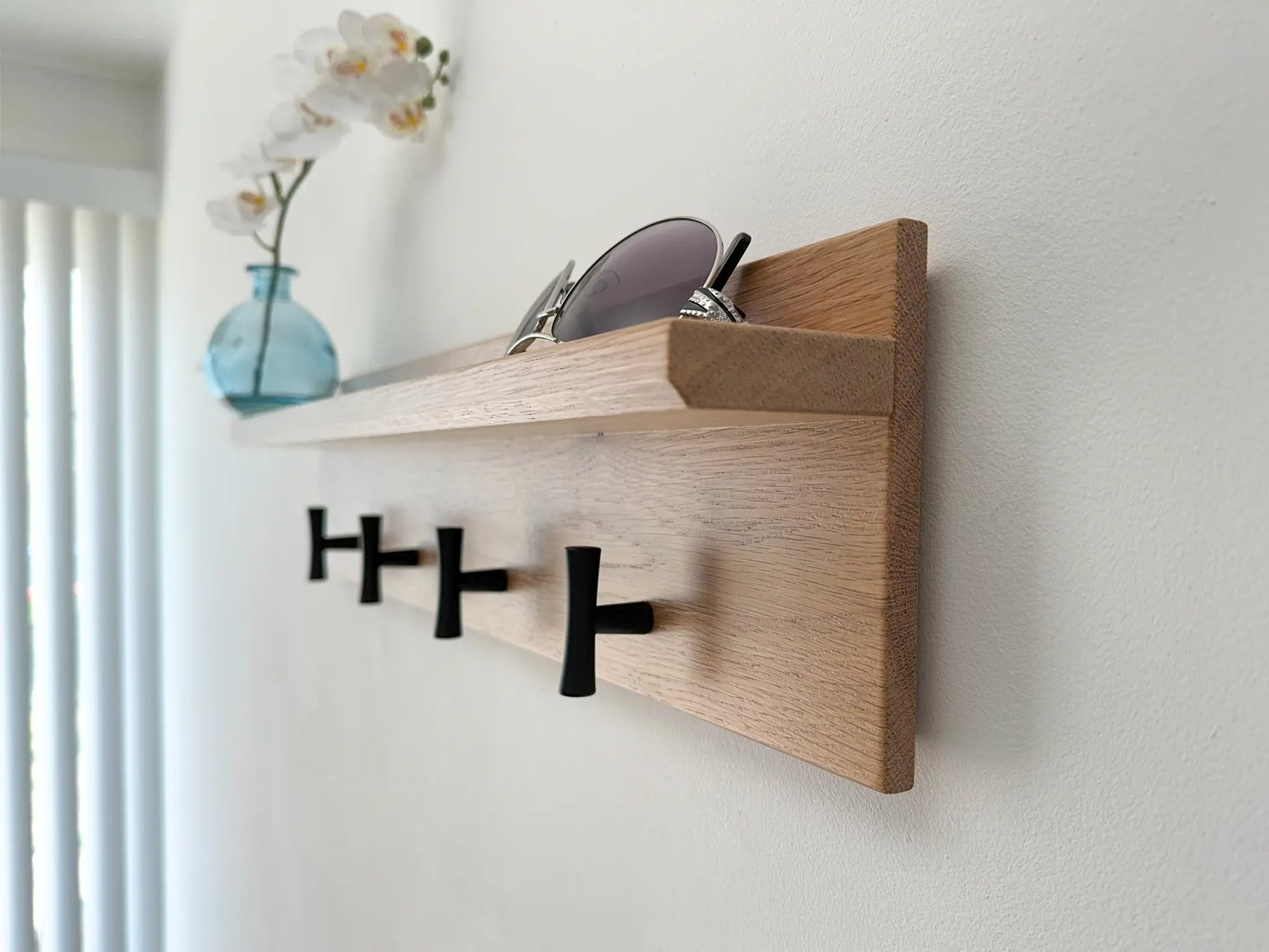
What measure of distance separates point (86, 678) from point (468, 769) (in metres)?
1.68

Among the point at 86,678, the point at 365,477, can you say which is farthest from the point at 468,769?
the point at 86,678

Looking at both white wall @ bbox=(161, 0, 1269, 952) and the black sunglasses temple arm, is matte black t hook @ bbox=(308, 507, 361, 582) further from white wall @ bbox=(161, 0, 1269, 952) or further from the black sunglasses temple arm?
the black sunglasses temple arm

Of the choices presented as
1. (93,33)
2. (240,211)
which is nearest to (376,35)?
(240,211)

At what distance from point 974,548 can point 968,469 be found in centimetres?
3

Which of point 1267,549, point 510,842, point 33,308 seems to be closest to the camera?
point 1267,549

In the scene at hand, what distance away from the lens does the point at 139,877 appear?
203 centimetres

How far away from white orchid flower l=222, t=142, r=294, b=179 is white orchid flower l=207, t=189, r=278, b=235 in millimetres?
22

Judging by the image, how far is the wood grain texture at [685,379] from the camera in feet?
0.98

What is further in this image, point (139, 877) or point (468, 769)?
point (139, 877)

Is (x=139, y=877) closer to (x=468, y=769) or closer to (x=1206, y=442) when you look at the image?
(x=468, y=769)

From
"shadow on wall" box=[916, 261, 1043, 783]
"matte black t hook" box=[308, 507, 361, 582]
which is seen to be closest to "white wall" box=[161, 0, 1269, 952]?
"shadow on wall" box=[916, 261, 1043, 783]

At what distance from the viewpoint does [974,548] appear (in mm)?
347

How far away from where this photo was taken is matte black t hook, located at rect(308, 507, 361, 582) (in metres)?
0.88

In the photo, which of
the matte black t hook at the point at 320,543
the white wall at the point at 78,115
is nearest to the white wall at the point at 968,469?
the matte black t hook at the point at 320,543
